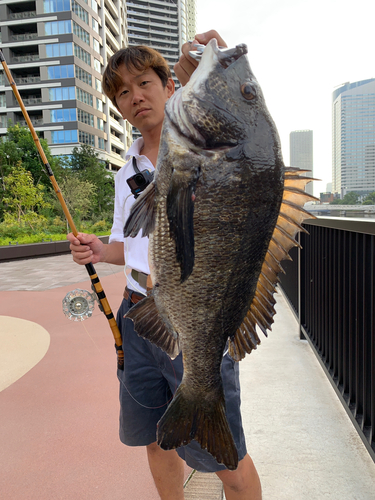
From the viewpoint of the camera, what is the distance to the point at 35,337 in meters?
5.27

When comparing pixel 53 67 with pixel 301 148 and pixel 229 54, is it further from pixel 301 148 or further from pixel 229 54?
pixel 229 54

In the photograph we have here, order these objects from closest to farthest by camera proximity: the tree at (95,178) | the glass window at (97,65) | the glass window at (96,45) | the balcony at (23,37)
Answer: the tree at (95,178)
the balcony at (23,37)
the glass window at (96,45)
the glass window at (97,65)

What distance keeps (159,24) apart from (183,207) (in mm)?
121437

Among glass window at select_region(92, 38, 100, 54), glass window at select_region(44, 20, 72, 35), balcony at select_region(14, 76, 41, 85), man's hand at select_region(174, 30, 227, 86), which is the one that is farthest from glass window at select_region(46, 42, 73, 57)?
man's hand at select_region(174, 30, 227, 86)

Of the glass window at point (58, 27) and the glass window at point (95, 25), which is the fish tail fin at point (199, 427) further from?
the glass window at point (95, 25)

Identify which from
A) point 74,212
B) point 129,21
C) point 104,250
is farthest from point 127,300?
point 129,21

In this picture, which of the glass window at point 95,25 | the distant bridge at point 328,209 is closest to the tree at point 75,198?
the distant bridge at point 328,209

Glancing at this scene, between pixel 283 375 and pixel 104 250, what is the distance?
2.73 metres

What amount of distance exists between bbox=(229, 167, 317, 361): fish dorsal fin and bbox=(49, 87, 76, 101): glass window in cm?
5475

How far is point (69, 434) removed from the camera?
2902 millimetres

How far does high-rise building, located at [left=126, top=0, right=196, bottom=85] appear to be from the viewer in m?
99.1

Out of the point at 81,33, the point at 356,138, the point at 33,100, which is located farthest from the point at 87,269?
the point at 81,33

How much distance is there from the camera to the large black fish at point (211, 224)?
973mm

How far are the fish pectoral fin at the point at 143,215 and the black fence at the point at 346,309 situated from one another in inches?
62.7
